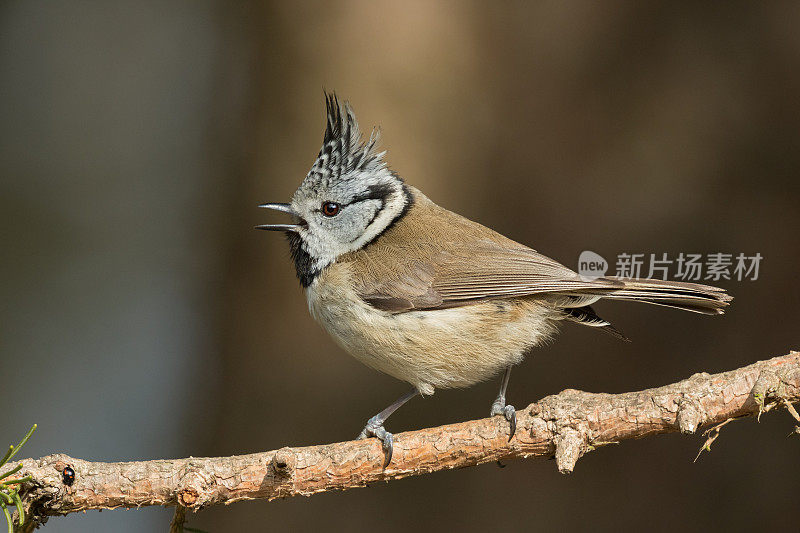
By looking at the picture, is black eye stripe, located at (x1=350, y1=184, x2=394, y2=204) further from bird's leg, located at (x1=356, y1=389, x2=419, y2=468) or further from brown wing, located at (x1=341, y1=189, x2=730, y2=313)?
bird's leg, located at (x1=356, y1=389, x2=419, y2=468)

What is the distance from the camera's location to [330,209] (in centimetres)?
332

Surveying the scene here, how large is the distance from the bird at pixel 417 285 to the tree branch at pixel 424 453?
0.40 feet

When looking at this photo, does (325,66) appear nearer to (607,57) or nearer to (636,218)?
(607,57)

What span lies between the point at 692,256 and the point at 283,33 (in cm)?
266

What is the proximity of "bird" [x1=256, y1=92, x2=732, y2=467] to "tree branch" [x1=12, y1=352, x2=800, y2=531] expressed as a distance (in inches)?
4.8

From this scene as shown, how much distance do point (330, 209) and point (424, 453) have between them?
3.89 ft

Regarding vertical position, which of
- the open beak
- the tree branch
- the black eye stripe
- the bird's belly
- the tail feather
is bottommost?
the tree branch

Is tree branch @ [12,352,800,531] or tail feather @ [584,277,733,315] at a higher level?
tail feather @ [584,277,733,315]

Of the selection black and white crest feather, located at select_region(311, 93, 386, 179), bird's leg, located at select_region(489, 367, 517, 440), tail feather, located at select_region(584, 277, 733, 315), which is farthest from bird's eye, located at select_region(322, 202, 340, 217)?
tail feather, located at select_region(584, 277, 733, 315)

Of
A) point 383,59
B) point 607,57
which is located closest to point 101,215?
point 383,59

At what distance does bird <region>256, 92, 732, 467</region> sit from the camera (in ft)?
9.70

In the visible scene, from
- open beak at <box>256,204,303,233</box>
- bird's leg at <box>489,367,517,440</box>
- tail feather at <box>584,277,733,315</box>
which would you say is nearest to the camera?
bird's leg at <box>489,367,517,440</box>

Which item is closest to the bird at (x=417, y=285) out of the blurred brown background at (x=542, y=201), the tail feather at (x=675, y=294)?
the tail feather at (x=675, y=294)

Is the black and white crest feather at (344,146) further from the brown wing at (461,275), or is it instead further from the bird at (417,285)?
the brown wing at (461,275)
